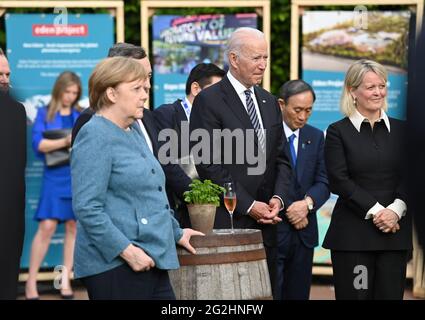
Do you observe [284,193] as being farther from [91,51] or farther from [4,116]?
[91,51]

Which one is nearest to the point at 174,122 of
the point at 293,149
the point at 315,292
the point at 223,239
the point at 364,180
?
the point at 293,149

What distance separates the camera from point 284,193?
698cm

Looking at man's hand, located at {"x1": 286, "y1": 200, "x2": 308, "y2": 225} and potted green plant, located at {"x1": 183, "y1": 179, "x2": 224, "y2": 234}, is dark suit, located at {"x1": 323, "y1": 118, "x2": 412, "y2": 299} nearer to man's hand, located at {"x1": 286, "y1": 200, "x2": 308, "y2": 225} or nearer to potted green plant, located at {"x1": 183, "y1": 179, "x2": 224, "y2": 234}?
man's hand, located at {"x1": 286, "y1": 200, "x2": 308, "y2": 225}

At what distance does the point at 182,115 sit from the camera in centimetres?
760

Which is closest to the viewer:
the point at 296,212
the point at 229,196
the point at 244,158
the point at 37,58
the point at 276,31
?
the point at 229,196

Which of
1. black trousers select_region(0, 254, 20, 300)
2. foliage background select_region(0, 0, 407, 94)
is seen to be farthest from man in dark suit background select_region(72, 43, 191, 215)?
foliage background select_region(0, 0, 407, 94)

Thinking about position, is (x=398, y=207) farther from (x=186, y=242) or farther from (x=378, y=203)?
(x=186, y=242)

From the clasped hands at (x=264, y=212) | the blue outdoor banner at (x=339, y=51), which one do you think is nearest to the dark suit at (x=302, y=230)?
the clasped hands at (x=264, y=212)

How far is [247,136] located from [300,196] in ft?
4.06

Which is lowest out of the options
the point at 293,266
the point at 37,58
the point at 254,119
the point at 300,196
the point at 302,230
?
the point at 293,266

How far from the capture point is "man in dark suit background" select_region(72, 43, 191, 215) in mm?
5949

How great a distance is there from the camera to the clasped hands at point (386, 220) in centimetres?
660
